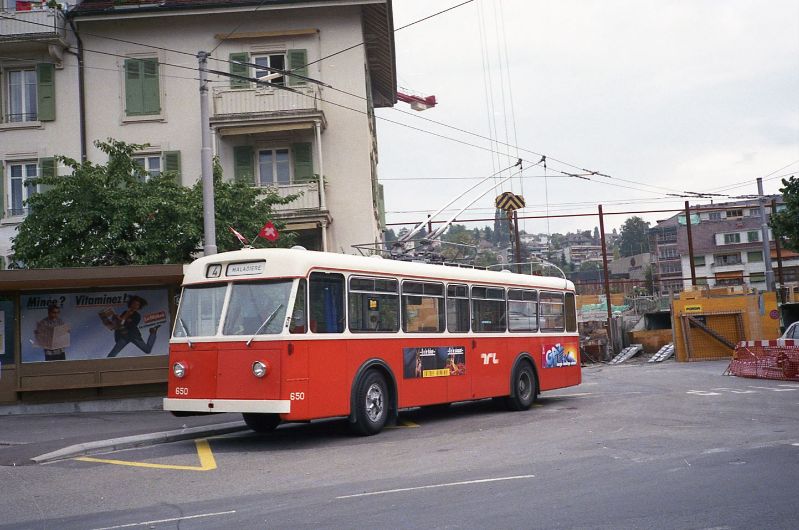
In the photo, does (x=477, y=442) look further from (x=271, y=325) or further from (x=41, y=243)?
(x=41, y=243)

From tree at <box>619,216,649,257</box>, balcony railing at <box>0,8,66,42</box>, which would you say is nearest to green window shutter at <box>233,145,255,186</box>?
balcony railing at <box>0,8,66,42</box>

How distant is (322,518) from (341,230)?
76.3 feet

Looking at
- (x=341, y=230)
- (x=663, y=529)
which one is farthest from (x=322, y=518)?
(x=341, y=230)

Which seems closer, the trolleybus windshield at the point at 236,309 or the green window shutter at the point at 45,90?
the trolleybus windshield at the point at 236,309

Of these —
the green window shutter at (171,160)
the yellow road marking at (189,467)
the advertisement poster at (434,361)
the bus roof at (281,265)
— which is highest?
the green window shutter at (171,160)

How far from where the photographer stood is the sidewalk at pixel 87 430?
12.2 m

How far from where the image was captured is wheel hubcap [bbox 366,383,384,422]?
13211mm

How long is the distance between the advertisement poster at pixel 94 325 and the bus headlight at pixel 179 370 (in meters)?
5.99

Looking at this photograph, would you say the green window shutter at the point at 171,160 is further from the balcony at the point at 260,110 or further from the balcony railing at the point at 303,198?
the balcony railing at the point at 303,198

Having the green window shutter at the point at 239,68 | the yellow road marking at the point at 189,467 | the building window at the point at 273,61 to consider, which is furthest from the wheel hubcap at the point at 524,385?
the green window shutter at the point at 239,68

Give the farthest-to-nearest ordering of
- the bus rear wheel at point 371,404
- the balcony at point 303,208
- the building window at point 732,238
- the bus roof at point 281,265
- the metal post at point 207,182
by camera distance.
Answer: the building window at point 732,238 → the balcony at point 303,208 → the metal post at point 207,182 → the bus rear wheel at point 371,404 → the bus roof at point 281,265

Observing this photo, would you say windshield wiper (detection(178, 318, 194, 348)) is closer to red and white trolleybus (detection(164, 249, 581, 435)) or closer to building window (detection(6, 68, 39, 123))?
red and white trolleybus (detection(164, 249, 581, 435))

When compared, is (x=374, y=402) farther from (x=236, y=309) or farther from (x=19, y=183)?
(x=19, y=183)

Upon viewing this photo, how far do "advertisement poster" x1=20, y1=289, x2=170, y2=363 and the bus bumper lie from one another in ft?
20.0
